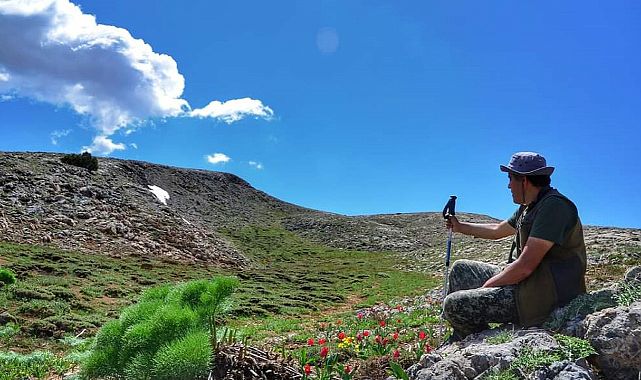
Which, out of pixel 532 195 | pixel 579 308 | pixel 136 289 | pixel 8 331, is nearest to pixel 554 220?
pixel 532 195

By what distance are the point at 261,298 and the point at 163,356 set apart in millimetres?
17016

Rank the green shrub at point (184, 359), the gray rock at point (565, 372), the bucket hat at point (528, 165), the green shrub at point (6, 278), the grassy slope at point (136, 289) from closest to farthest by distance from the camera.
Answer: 1. the gray rock at point (565, 372)
2. the green shrub at point (184, 359)
3. the bucket hat at point (528, 165)
4. the grassy slope at point (136, 289)
5. the green shrub at point (6, 278)

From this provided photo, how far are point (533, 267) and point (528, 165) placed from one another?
1222 mm

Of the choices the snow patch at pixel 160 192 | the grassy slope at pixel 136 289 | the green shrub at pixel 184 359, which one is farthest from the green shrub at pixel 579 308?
the snow patch at pixel 160 192

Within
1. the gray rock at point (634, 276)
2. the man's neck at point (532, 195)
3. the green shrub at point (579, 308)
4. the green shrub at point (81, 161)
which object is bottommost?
the green shrub at point (579, 308)

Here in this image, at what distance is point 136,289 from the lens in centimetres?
2034

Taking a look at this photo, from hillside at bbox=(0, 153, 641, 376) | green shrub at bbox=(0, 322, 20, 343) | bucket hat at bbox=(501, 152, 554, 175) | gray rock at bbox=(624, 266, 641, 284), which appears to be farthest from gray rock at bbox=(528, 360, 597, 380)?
green shrub at bbox=(0, 322, 20, 343)

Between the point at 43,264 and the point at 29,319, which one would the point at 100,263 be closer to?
the point at 43,264

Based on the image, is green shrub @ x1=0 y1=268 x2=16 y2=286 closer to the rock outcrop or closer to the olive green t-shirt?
the rock outcrop

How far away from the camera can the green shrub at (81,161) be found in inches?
1693

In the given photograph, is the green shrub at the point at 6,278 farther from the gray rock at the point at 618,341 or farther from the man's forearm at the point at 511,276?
the gray rock at the point at 618,341

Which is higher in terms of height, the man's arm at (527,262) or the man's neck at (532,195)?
the man's neck at (532,195)

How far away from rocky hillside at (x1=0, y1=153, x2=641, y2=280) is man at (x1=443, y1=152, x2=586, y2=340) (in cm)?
1912

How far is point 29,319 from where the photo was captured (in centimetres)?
1381
